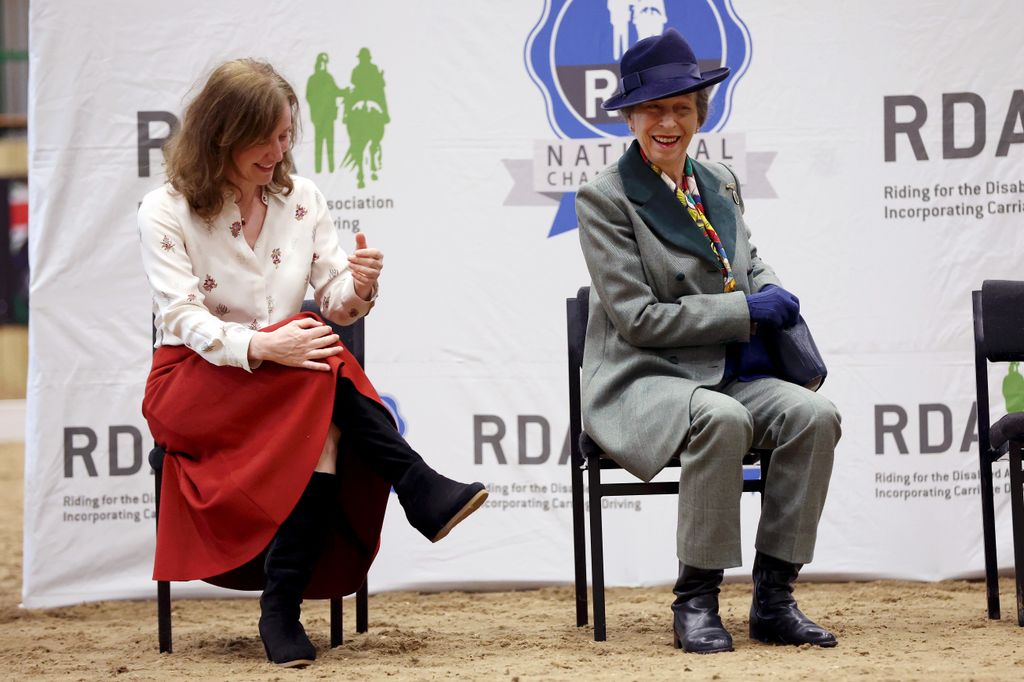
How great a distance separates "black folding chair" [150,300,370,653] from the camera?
123 inches

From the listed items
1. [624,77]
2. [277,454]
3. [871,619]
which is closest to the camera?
[277,454]

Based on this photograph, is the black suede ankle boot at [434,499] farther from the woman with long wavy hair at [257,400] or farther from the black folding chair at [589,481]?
the black folding chair at [589,481]

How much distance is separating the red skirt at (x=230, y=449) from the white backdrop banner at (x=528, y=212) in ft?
3.92

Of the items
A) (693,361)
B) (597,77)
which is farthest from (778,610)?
(597,77)

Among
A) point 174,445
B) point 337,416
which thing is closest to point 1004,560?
point 337,416

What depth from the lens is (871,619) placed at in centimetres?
336

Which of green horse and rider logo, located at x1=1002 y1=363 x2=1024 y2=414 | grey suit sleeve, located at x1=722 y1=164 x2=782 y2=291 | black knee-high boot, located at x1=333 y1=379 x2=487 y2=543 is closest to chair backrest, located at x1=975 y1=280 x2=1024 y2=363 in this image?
grey suit sleeve, located at x1=722 y1=164 x2=782 y2=291

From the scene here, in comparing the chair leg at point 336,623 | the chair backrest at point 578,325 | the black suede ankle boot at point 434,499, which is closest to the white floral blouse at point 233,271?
the black suede ankle boot at point 434,499

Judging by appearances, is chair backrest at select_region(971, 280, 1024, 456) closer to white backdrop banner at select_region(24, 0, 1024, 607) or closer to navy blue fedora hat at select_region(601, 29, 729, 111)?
white backdrop banner at select_region(24, 0, 1024, 607)

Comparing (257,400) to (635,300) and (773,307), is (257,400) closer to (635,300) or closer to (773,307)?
(635,300)

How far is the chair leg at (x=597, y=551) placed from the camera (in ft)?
10.1

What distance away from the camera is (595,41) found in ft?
13.5

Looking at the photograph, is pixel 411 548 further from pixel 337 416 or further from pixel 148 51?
pixel 148 51

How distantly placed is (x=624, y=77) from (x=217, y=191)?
103 cm
